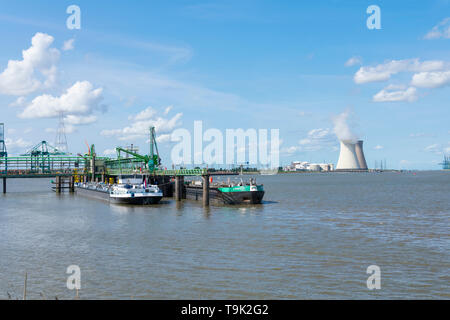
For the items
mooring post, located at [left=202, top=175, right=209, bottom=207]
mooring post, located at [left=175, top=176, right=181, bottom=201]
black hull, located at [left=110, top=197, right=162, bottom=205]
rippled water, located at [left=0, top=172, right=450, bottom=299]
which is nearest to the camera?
rippled water, located at [left=0, top=172, right=450, bottom=299]

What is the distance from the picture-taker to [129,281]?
23.4 m

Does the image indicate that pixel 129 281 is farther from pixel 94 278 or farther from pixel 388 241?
pixel 388 241

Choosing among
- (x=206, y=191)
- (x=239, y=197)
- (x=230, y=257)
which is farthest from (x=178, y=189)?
(x=230, y=257)

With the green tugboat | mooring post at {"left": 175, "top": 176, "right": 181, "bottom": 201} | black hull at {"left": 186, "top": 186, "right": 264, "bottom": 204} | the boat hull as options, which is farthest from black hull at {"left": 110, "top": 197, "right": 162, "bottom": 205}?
the green tugboat

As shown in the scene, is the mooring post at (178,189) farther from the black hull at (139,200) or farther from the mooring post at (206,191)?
the mooring post at (206,191)

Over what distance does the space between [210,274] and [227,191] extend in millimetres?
44141

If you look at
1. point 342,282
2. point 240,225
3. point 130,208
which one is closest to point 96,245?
point 240,225

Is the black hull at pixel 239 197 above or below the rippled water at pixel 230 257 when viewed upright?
above

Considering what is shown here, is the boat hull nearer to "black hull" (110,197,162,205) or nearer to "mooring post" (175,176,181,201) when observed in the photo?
"black hull" (110,197,162,205)

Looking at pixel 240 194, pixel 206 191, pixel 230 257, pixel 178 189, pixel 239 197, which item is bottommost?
pixel 230 257

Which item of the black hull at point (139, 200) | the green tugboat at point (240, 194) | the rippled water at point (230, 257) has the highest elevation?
the green tugboat at point (240, 194)

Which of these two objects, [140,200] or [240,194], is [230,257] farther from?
[140,200]

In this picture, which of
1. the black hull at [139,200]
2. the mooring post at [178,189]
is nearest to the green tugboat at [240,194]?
the black hull at [139,200]
